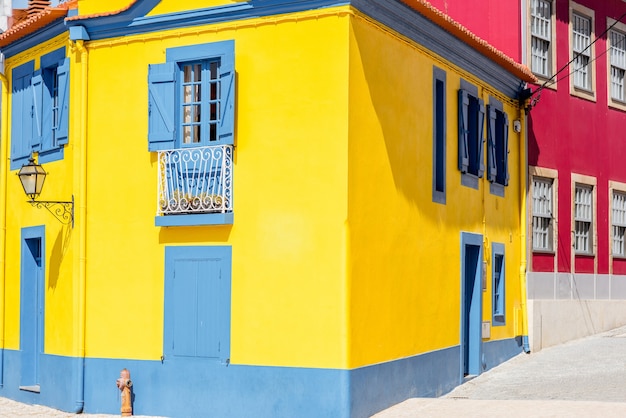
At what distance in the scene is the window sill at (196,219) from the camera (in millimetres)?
13461

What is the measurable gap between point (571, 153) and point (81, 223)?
1048 centimetres

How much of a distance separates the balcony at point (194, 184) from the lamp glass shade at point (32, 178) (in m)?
2.18

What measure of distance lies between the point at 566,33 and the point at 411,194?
311 inches

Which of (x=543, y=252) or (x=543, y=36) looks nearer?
(x=543, y=252)

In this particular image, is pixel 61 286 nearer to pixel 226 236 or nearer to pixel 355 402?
pixel 226 236

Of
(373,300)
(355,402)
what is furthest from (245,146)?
(355,402)

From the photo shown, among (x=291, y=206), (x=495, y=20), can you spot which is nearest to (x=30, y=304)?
(x=291, y=206)

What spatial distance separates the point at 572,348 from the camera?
1953 centimetres

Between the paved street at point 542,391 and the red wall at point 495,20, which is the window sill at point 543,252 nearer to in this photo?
the paved street at point 542,391

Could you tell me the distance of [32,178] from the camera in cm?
1520

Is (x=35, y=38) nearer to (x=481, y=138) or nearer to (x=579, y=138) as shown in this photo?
(x=481, y=138)

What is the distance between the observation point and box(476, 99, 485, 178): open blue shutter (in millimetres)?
17578

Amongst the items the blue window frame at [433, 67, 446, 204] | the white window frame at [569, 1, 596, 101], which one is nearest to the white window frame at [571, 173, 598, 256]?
the white window frame at [569, 1, 596, 101]

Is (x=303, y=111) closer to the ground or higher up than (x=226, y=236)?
higher up
